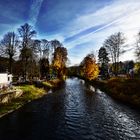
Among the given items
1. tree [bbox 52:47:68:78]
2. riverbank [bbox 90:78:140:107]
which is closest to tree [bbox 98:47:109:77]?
tree [bbox 52:47:68:78]

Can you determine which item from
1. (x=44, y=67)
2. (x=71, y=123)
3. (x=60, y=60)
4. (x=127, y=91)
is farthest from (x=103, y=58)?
(x=71, y=123)

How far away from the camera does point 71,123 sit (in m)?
27.2

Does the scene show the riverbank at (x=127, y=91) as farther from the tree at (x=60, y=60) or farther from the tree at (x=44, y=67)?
the tree at (x=44, y=67)

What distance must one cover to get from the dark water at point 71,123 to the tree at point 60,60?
5204 cm

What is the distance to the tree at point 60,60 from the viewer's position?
8969 centimetres

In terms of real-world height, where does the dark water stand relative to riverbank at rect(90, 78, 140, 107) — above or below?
below

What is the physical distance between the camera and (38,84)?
6562cm

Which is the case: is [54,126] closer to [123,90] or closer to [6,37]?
[123,90]

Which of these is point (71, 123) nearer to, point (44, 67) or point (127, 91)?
point (127, 91)

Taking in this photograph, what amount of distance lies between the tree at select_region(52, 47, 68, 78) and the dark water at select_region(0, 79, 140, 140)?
171 feet

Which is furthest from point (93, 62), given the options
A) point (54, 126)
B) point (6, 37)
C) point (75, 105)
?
point (54, 126)

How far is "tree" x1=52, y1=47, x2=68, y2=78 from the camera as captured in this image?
294 ft

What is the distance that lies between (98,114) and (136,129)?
812 cm

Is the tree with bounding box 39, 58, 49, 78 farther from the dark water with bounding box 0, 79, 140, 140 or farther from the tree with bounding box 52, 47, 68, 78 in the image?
the dark water with bounding box 0, 79, 140, 140
